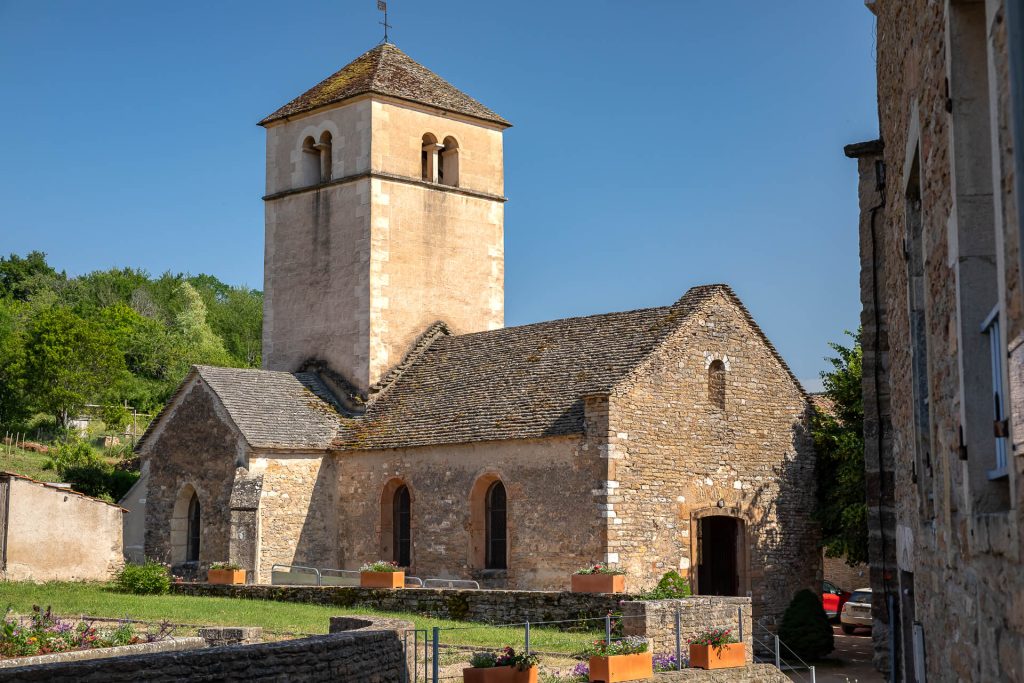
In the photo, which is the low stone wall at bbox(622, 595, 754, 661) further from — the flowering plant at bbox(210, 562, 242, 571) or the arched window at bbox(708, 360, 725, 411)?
the flowering plant at bbox(210, 562, 242, 571)

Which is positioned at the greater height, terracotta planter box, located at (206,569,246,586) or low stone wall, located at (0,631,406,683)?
low stone wall, located at (0,631,406,683)

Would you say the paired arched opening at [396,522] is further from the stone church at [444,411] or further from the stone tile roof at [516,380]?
the stone tile roof at [516,380]

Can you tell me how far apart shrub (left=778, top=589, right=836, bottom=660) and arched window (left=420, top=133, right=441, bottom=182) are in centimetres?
1686

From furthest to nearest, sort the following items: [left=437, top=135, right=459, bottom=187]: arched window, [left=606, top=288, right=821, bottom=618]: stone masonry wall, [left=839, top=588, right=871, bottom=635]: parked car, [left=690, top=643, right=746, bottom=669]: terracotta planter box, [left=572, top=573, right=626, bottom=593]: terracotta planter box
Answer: [left=437, top=135, right=459, bottom=187]: arched window
[left=839, top=588, right=871, bottom=635]: parked car
[left=606, top=288, right=821, bottom=618]: stone masonry wall
[left=572, top=573, right=626, bottom=593]: terracotta planter box
[left=690, top=643, right=746, bottom=669]: terracotta planter box

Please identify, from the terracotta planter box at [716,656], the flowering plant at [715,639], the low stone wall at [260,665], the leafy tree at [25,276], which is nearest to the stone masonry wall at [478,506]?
the flowering plant at [715,639]

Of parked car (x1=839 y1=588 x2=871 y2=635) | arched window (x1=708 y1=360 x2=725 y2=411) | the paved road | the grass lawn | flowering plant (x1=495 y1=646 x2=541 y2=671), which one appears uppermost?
arched window (x1=708 y1=360 x2=725 y2=411)

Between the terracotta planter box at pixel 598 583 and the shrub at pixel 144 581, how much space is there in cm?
1113

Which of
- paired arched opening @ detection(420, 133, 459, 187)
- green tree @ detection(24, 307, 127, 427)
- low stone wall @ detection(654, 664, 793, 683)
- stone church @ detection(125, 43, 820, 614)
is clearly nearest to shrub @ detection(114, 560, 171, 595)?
stone church @ detection(125, 43, 820, 614)

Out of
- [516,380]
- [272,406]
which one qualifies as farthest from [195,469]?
[516,380]

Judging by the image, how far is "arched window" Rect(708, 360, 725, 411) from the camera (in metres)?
27.6

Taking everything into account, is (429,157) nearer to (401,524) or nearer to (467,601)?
(401,524)

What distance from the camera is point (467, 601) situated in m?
23.2

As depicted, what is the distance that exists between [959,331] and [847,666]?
1971cm

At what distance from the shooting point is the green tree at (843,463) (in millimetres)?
27125
